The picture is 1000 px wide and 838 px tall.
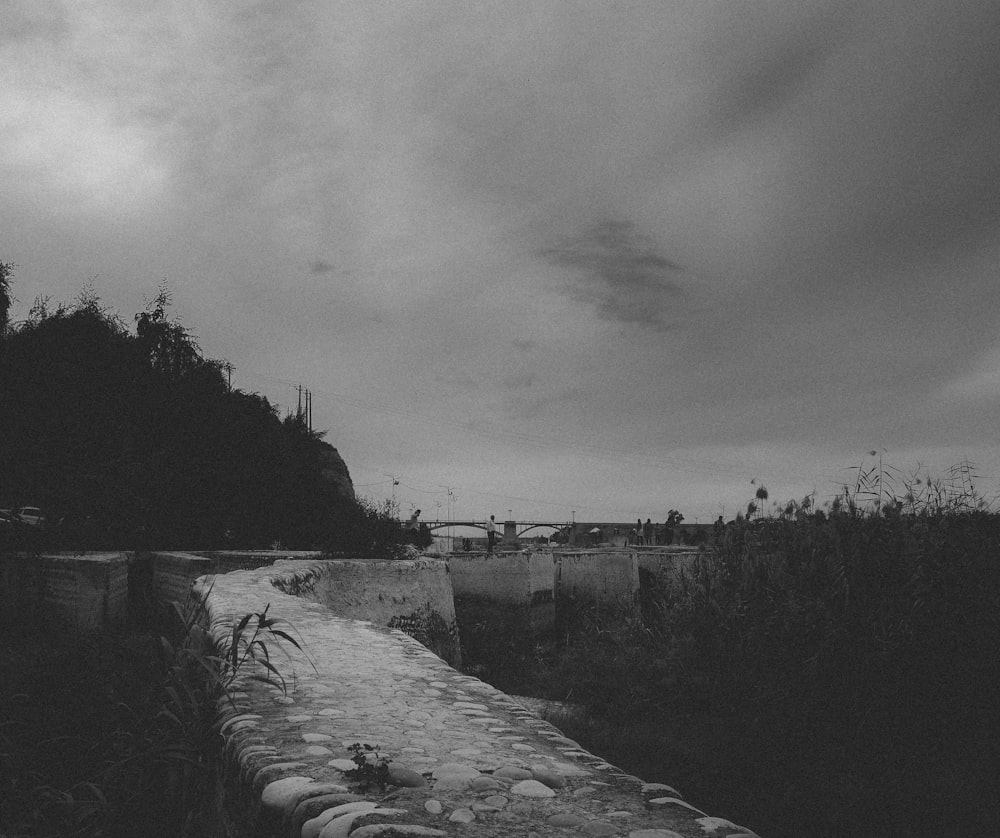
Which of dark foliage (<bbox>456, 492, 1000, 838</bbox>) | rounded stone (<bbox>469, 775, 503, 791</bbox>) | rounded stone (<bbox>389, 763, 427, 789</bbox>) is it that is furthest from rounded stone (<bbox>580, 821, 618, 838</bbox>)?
dark foliage (<bbox>456, 492, 1000, 838</bbox>)

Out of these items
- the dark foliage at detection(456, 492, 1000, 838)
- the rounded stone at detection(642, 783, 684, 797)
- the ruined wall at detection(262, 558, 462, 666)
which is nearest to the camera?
the rounded stone at detection(642, 783, 684, 797)

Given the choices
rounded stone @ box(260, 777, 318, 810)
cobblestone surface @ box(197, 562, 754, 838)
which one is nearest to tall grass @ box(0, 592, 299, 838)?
cobblestone surface @ box(197, 562, 754, 838)

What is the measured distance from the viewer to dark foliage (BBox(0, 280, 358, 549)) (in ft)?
50.5

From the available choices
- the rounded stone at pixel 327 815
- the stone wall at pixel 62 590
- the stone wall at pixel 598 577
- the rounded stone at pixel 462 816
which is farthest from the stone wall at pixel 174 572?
the rounded stone at pixel 462 816

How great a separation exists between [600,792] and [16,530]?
12.6 meters

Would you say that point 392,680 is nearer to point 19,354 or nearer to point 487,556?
point 487,556

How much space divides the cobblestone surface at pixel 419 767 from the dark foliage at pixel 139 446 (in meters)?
10.6

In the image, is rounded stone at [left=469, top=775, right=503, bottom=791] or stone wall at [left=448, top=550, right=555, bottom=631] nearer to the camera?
rounded stone at [left=469, top=775, right=503, bottom=791]

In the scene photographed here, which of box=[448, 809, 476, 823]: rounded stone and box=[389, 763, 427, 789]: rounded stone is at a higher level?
box=[389, 763, 427, 789]: rounded stone

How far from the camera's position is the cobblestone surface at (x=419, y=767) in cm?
209

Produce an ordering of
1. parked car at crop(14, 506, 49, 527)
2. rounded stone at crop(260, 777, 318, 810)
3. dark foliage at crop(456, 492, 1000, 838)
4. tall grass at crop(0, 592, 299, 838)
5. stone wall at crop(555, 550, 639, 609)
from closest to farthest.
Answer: rounded stone at crop(260, 777, 318, 810) → tall grass at crop(0, 592, 299, 838) → dark foliage at crop(456, 492, 1000, 838) → parked car at crop(14, 506, 49, 527) → stone wall at crop(555, 550, 639, 609)

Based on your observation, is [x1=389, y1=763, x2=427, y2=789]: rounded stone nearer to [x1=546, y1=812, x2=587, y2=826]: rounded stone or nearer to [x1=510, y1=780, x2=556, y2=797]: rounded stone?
[x1=510, y1=780, x2=556, y2=797]: rounded stone

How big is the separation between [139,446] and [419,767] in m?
17.3

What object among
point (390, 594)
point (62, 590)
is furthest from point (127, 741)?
point (62, 590)
